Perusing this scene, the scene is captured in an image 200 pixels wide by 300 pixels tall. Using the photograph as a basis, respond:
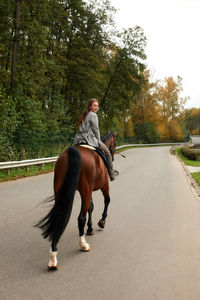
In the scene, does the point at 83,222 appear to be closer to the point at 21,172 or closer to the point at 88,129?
the point at 88,129

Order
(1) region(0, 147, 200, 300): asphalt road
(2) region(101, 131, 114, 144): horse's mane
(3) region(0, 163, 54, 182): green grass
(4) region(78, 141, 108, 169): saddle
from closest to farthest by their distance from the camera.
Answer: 1. (1) region(0, 147, 200, 300): asphalt road
2. (4) region(78, 141, 108, 169): saddle
3. (2) region(101, 131, 114, 144): horse's mane
4. (3) region(0, 163, 54, 182): green grass

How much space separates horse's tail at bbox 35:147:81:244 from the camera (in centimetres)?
384

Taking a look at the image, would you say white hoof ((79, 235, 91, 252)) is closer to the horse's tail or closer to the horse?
the horse

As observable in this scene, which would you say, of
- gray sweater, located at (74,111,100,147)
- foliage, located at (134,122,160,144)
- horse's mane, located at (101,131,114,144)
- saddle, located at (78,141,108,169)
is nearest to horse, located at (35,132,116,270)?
saddle, located at (78,141,108,169)

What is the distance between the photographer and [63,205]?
390 cm

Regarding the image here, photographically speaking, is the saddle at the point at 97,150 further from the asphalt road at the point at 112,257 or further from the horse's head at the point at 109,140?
the asphalt road at the point at 112,257

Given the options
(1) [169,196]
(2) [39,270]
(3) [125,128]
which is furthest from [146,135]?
(2) [39,270]

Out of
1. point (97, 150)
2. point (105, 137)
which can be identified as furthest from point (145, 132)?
point (97, 150)

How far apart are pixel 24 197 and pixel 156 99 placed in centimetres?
6248

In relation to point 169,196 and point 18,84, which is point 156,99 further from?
point 169,196

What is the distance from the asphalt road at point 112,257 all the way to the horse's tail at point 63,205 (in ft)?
1.50

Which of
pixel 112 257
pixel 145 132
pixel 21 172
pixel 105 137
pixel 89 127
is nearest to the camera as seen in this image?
pixel 112 257

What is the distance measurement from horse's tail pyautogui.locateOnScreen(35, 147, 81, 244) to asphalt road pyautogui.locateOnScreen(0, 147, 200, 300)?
0.46m

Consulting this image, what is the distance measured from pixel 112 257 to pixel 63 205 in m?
1.12
